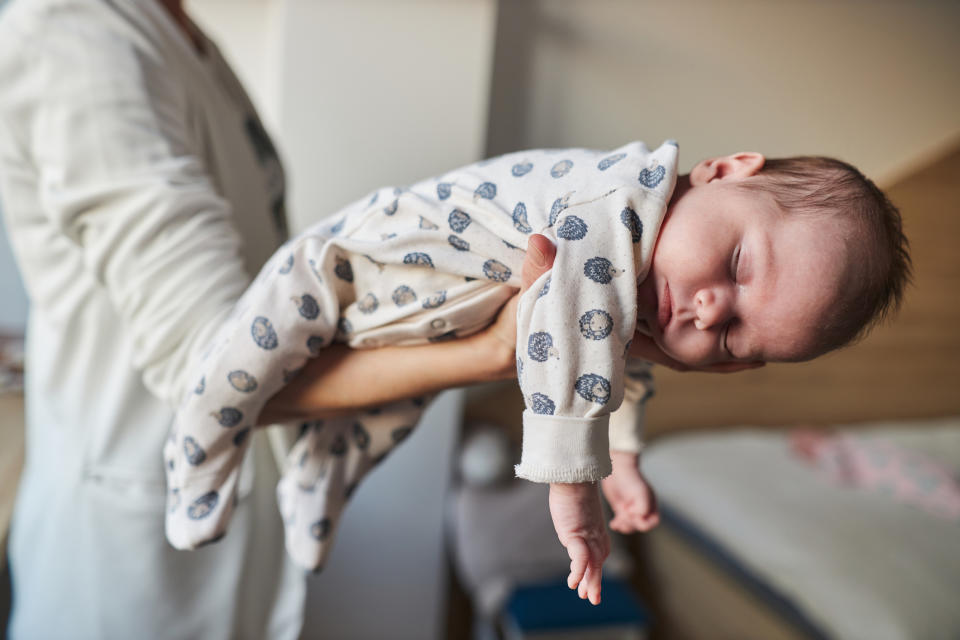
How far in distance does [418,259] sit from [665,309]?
153mm

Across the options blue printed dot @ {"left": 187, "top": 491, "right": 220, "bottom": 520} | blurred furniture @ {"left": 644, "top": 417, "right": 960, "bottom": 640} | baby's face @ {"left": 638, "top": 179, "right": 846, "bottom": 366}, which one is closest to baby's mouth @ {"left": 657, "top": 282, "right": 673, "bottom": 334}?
baby's face @ {"left": 638, "top": 179, "right": 846, "bottom": 366}

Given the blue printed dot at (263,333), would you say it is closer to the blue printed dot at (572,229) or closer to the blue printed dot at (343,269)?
the blue printed dot at (343,269)

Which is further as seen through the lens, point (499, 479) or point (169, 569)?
point (499, 479)

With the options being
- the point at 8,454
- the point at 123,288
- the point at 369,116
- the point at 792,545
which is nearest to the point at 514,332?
the point at 123,288

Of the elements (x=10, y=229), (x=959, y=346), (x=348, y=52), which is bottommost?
(x=959, y=346)

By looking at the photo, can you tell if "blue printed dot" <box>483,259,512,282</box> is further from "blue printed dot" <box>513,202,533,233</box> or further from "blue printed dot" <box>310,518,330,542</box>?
"blue printed dot" <box>310,518,330,542</box>

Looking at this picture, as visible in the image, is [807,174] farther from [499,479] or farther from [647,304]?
[499,479]

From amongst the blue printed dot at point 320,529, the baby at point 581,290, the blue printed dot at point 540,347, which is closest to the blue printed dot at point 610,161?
the baby at point 581,290

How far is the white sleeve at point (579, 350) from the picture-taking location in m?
0.37

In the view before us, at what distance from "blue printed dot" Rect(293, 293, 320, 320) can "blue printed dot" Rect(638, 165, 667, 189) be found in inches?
8.6

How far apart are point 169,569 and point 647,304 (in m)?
0.47

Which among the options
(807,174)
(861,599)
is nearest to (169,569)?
(807,174)

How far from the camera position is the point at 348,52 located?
81 centimetres

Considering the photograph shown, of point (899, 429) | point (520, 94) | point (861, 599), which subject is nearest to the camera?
point (520, 94)
